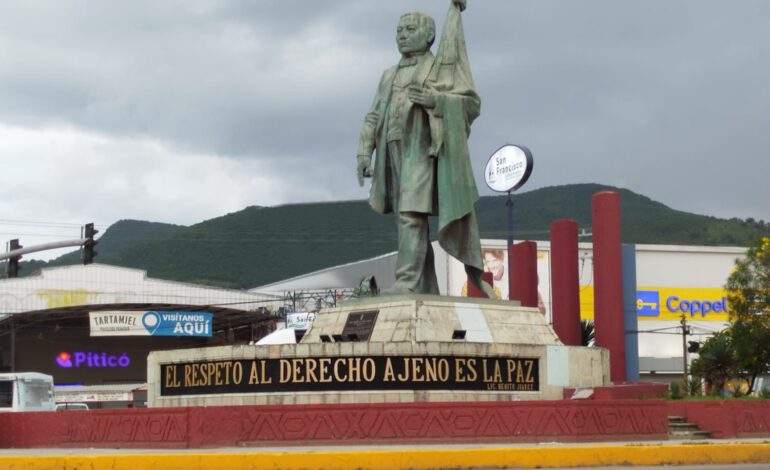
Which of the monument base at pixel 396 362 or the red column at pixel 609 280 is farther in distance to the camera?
the red column at pixel 609 280

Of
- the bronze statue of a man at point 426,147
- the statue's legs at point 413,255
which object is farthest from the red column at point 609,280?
the statue's legs at point 413,255

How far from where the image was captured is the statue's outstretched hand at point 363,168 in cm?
2352

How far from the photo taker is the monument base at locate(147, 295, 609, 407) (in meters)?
19.5

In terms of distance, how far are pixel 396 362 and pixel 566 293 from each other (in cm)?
1995

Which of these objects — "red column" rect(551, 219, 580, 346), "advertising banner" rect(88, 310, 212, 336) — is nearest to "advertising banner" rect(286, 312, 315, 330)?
"advertising banner" rect(88, 310, 212, 336)

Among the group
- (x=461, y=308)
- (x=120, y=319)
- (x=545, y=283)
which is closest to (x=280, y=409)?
(x=461, y=308)

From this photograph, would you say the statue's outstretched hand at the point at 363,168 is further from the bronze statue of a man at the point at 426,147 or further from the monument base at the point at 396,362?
the monument base at the point at 396,362

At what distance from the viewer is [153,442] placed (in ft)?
59.9

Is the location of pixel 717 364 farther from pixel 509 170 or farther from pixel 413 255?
pixel 413 255

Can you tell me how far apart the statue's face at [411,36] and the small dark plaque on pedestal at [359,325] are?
5.73 meters

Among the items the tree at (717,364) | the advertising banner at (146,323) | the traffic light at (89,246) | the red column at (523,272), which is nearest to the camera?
the traffic light at (89,246)

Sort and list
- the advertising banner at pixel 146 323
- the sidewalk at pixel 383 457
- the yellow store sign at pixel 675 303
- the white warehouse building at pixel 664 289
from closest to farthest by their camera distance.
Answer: the sidewalk at pixel 383 457 → the advertising banner at pixel 146 323 → the white warehouse building at pixel 664 289 → the yellow store sign at pixel 675 303

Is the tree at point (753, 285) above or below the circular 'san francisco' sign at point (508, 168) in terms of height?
below

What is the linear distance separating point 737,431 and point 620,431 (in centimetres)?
336
